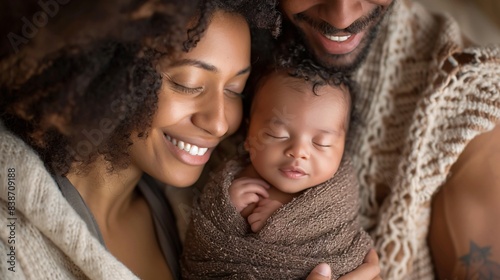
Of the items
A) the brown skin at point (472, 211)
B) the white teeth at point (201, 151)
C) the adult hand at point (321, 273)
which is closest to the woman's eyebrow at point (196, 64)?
the white teeth at point (201, 151)

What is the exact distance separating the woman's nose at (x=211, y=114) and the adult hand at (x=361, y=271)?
0.37 meters

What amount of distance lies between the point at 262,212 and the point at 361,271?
264mm

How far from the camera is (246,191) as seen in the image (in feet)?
4.78

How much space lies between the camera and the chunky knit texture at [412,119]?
1561 mm

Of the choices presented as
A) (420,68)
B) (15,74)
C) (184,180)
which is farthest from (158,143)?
(420,68)

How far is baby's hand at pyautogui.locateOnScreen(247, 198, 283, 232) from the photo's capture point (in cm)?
140

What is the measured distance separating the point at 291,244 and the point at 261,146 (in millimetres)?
246

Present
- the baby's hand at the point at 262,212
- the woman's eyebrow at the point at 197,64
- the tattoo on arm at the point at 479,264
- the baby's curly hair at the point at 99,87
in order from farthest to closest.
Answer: the tattoo on arm at the point at 479,264 → the baby's hand at the point at 262,212 → the woman's eyebrow at the point at 197,64 → the baby's curly hair at the point at 99,87

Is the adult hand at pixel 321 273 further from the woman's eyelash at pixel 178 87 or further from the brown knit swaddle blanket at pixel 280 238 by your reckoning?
the woman's eyelash at pixel 178 87

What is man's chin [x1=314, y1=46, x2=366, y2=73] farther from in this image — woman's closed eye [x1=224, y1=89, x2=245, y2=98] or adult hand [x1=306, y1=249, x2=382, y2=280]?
adult hand [x1=306, y1=249, x2=382, y2=280]

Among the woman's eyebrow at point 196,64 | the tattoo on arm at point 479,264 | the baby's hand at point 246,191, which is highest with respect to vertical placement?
the woman's eyebrow at point 196,64

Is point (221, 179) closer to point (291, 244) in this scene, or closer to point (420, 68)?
point (291, 244)

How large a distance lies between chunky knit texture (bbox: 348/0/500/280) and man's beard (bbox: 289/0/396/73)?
97 mm

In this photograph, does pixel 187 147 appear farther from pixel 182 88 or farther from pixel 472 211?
pixel 472 211
